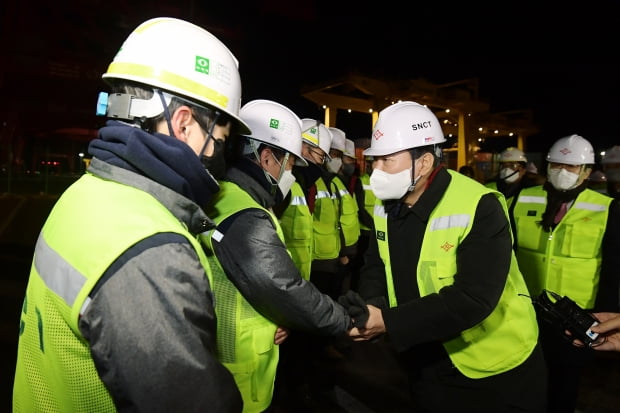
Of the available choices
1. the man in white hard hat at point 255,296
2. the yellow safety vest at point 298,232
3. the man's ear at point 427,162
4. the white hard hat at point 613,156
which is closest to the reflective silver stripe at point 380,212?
the man's ear at point 427,162

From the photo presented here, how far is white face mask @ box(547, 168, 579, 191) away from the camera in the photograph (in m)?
3.89

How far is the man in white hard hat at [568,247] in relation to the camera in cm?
324

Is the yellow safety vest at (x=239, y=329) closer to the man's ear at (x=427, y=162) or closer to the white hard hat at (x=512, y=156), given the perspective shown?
the man's ear at (x=427, y=162)

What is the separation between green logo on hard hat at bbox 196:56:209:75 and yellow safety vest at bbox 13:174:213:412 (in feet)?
1.71

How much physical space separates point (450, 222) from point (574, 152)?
268cm

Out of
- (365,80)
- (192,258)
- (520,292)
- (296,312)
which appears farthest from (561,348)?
(365,80)

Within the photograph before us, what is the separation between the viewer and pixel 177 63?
142 centimetres

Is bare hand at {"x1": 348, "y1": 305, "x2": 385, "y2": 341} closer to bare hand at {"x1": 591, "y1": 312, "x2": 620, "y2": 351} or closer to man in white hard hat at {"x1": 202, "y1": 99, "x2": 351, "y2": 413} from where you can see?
man in white hard hat at {"x1": 202, "y1": 99, "x2": 351, "y2": 413}

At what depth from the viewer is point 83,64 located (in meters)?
19.5

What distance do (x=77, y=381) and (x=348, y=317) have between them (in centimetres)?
138

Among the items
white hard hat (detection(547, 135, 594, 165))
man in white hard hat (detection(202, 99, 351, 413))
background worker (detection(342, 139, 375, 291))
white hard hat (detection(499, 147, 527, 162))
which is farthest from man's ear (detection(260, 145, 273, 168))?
white hard hat (detection(499, 147, 527, 162))

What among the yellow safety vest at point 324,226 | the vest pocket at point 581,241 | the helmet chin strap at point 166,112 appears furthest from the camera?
the yellow safety vest at point 324,226

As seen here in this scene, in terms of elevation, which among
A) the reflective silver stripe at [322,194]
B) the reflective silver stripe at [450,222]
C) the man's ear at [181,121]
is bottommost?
the reflective silver stripe at [450,222]

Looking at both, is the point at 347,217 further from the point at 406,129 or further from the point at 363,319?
the point at 363,319
